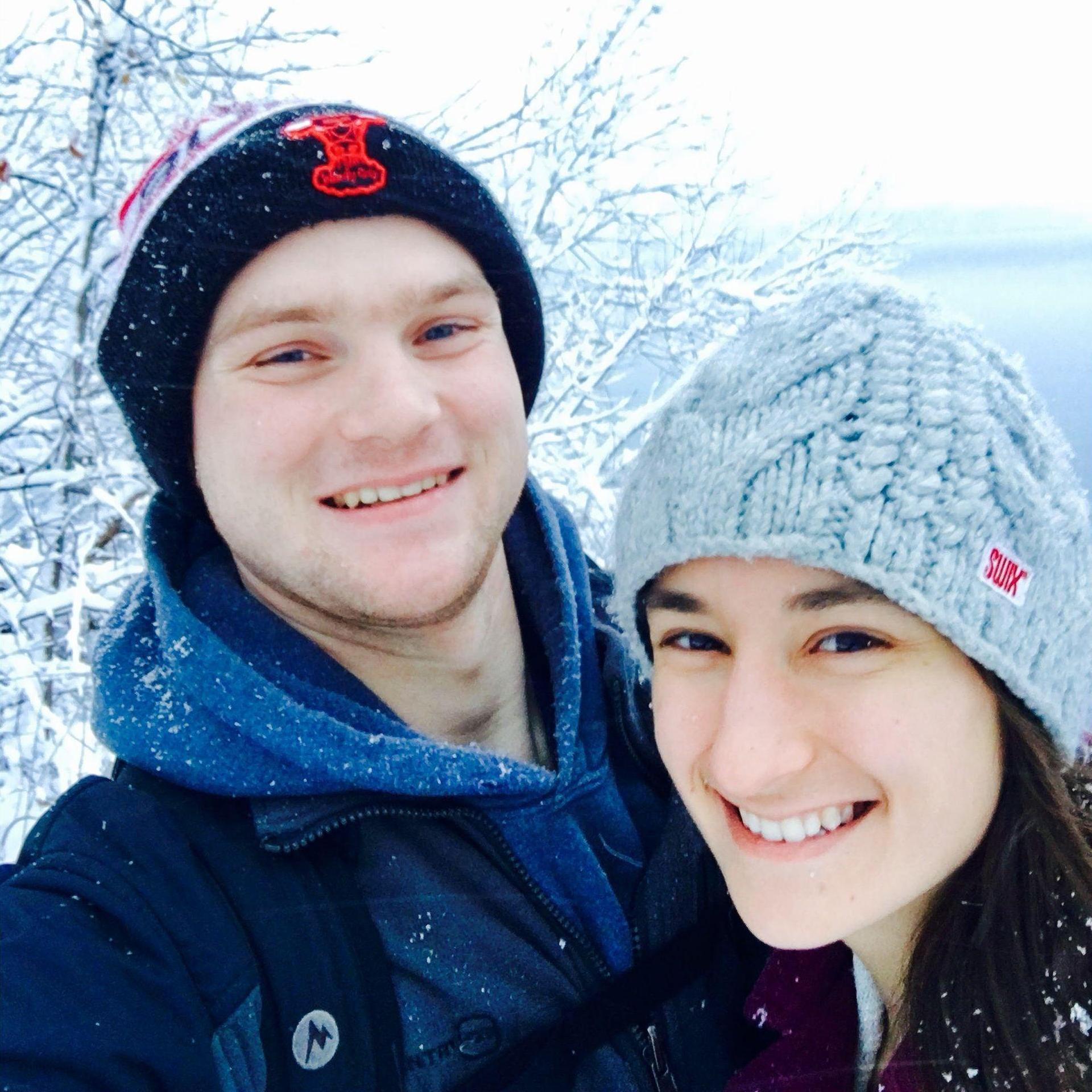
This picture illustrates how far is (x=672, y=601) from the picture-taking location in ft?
4.13

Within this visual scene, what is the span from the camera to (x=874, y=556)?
1053 millimetres

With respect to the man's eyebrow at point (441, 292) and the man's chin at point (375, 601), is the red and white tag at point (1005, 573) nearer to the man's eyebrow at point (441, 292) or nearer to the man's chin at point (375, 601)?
the man's chin at point (375, 601)

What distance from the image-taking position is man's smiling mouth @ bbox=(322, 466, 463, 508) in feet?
5.35

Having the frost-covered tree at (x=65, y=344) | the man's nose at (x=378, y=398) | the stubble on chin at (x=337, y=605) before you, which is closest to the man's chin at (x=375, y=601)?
the stubble on chin at (x=337, y=605)

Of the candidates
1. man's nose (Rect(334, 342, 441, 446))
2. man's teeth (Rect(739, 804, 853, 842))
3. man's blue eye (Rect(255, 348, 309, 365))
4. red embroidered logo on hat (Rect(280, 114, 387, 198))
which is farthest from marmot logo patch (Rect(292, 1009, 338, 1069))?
red embroidered logo on hat (Rect(280, 114, 387, 198))

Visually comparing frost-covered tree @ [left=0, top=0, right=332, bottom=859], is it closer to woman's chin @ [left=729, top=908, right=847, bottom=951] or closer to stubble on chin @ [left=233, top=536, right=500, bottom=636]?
stubble on chin @ [left=233, top=536, right=500, bottom=636]

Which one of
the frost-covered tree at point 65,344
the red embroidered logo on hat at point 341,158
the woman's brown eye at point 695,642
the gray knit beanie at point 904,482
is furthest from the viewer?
the frost-covered tree at point 65,344

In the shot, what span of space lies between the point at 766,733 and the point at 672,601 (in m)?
0.24

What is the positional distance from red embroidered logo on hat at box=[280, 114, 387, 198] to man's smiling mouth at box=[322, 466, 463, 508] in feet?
1.82

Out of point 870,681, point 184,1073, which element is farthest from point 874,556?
point 184,1073

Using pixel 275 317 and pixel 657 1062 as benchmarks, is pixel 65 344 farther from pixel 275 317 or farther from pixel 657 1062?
pixel 657 1062

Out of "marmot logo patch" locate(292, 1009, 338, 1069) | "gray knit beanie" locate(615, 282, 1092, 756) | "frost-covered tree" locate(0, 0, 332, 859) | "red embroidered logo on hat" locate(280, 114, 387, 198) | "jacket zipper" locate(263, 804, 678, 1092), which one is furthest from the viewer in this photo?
"frost-covered tree" locate(0, 0, 332, 859)

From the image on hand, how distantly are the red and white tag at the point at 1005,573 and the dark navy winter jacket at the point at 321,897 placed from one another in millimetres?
816

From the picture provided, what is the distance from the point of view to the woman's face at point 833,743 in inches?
43.4
